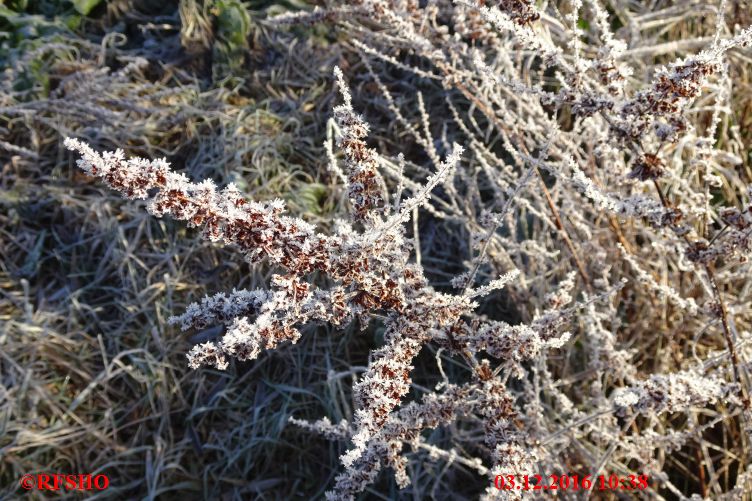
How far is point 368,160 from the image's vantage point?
3.61 ft

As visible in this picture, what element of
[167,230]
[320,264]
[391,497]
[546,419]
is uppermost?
[320,264]

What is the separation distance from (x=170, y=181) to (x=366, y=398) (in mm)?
442

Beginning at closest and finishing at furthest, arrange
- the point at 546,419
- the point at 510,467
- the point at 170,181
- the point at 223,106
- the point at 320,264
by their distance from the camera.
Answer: the point at 170,181 < the point at 320,264 < the point at 510,467 < the point at 546,419 < the point at 223,106

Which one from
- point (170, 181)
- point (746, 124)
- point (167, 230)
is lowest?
point (167, 230)

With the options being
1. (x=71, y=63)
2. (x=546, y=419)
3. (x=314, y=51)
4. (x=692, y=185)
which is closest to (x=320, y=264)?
(x=546, y=419)

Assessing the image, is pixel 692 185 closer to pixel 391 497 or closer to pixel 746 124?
pixel 746 124

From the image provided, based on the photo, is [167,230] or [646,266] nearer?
[646,266]

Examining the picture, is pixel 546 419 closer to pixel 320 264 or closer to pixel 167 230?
pixel 320 264

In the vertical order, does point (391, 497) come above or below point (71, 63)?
below

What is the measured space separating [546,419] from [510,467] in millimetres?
852

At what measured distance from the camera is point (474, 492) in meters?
2.07

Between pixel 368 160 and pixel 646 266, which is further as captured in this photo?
pixel 646 266

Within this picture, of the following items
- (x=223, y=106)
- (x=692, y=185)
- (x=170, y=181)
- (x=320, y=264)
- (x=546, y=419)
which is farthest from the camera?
(x=223, y=106)

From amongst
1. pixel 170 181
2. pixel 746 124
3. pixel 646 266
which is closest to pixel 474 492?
pixel 646 266
